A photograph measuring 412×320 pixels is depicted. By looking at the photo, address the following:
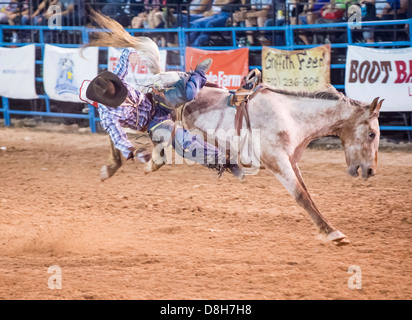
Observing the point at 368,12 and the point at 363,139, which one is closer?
the point at 363,139

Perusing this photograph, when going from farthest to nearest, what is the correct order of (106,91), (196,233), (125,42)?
(196,233) < (125,42) < (106,91)

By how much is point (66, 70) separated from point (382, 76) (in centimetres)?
566

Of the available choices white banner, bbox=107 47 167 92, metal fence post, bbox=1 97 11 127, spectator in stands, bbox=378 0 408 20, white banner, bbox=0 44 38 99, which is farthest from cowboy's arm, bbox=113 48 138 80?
metal fence post, bbox=1 97 11 127

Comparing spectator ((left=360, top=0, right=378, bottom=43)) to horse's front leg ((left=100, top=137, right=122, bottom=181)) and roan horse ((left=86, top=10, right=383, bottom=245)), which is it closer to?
roan horse ((left=86, top=10, right=383, bottom=245))

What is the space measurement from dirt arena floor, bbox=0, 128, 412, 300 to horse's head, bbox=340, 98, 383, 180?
0.68 metres

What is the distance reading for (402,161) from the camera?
811 cm

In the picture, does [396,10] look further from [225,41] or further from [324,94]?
[324,94]

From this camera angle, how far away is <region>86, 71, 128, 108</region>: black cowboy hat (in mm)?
4324

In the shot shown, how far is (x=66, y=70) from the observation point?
35.3 ft

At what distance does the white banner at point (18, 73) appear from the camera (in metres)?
11.3

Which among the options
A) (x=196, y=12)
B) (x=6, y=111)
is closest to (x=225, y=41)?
(x=196, y=12)

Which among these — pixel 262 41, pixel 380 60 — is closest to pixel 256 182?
pixel 380 60

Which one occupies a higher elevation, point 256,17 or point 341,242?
point 256,17

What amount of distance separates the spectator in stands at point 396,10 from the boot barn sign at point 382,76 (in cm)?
74
